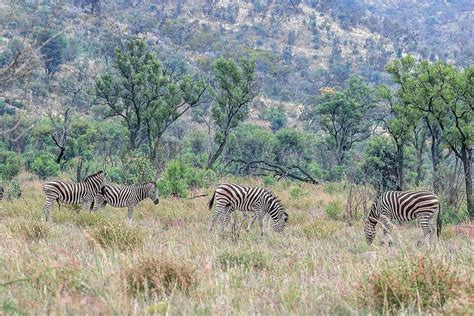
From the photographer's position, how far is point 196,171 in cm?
2362

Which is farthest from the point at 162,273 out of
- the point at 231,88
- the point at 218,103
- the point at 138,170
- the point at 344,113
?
the point at 344,113

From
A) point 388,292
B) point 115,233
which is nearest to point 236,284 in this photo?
point 388,292

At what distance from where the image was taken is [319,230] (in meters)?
12.1

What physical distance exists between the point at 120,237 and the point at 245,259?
2.12m

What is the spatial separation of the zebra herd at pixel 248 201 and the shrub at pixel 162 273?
566 cm

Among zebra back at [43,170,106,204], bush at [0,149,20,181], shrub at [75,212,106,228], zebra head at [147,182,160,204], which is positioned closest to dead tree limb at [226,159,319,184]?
zebra head at [147,182,160,204]

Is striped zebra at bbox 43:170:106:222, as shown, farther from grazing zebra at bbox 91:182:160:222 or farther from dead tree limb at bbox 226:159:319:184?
dead tree limb at bbox 226:159:319:184

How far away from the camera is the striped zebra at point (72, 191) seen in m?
13.8

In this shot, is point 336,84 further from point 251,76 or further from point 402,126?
point 402,126

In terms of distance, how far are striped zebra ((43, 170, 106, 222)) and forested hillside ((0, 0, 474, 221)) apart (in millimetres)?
1238

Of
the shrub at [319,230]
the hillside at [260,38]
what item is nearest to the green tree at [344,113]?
the shrub at [319,230]

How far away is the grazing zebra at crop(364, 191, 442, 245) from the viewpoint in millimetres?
11289

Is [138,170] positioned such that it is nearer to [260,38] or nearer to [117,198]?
[117,198]

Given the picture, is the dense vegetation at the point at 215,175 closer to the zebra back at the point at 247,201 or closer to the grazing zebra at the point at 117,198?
the grazing zebra at the point at 117,198
